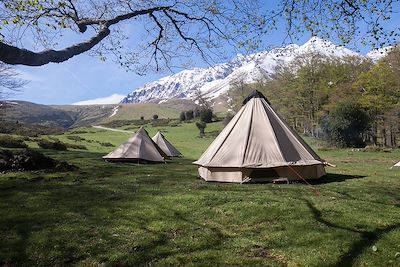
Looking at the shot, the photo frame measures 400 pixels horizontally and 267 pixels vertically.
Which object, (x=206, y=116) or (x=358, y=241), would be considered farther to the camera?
(x=206, y=116)

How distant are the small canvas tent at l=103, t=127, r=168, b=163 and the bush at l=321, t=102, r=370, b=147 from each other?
2424 cm

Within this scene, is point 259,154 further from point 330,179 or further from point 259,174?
point 330,179

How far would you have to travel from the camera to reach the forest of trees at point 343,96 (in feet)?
142

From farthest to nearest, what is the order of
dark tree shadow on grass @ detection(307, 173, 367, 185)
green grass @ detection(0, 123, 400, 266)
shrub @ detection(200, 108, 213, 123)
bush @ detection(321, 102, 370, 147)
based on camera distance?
shrub @ detection(200, 108, 213, 123), bush @ detection(321, 102, 370, 147), dark tree shadow on grass @ detection(307, 173, 367, 185), green grass @ detection(0, 123, 400, 266)

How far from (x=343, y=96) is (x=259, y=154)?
4105 cm

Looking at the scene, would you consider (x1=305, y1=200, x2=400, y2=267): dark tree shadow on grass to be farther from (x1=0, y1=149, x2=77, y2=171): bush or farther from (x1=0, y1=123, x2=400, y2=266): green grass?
(x1=0, y1=149, x2=77, y2=171): bush

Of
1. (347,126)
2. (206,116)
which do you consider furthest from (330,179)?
(206,116)

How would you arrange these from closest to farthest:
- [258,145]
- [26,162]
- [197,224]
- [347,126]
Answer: [197,224] < [258,145] < [26,162] < [347,126]

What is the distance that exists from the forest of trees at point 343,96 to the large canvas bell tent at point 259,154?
1138 inches

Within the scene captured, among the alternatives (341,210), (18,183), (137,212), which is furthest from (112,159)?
(341,210)

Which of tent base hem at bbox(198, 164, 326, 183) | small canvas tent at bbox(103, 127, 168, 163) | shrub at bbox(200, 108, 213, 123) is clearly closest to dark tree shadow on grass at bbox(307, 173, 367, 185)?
tent base hem at bbox(198, 164, 326, 183)

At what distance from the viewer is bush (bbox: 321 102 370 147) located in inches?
1684

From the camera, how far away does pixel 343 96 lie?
51.7 m

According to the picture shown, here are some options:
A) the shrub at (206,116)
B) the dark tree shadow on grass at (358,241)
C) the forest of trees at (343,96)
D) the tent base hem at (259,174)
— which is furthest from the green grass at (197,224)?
the shrub at (206,116)
